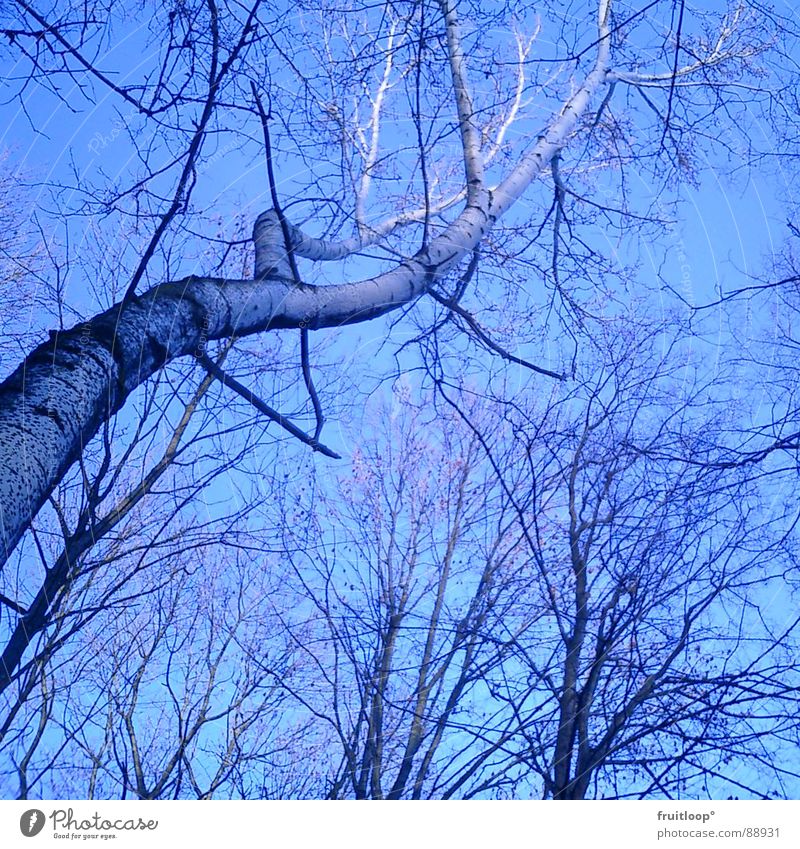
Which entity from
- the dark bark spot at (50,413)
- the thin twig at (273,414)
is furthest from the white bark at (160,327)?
the thin twig at (273,414)

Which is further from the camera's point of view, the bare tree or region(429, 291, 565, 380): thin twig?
region(429, 291, 565, 380): thin twig

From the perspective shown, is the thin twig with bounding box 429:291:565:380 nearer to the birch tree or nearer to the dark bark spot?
the birch tree

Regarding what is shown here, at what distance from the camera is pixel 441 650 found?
1.41m

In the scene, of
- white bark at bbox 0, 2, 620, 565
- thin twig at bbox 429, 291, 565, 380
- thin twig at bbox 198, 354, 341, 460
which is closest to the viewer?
white bark at bbox 0, 2, 620, 565

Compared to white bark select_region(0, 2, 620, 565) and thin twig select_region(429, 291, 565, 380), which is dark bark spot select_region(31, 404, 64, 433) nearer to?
white bark select_region(0, 2, 620, 565)

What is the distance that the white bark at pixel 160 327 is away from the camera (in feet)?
3.52

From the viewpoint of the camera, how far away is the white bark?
107cm

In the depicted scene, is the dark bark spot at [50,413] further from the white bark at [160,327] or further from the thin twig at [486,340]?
the thin twig at [486,340]

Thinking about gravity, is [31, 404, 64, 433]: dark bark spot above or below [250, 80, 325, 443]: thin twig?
below

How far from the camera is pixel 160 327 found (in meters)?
1.29

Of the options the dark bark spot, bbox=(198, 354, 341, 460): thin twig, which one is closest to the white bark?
the dark bark spot

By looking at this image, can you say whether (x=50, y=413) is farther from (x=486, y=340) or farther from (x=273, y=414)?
(x=486, y=340)

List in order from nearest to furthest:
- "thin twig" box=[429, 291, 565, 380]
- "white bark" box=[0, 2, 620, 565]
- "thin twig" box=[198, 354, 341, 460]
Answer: "white bark" box=[0, 2, 620, 565] → "thin twig" box=[198, 354, 341, 460] → "thin twig" box=[429, 291, 565, 380]
